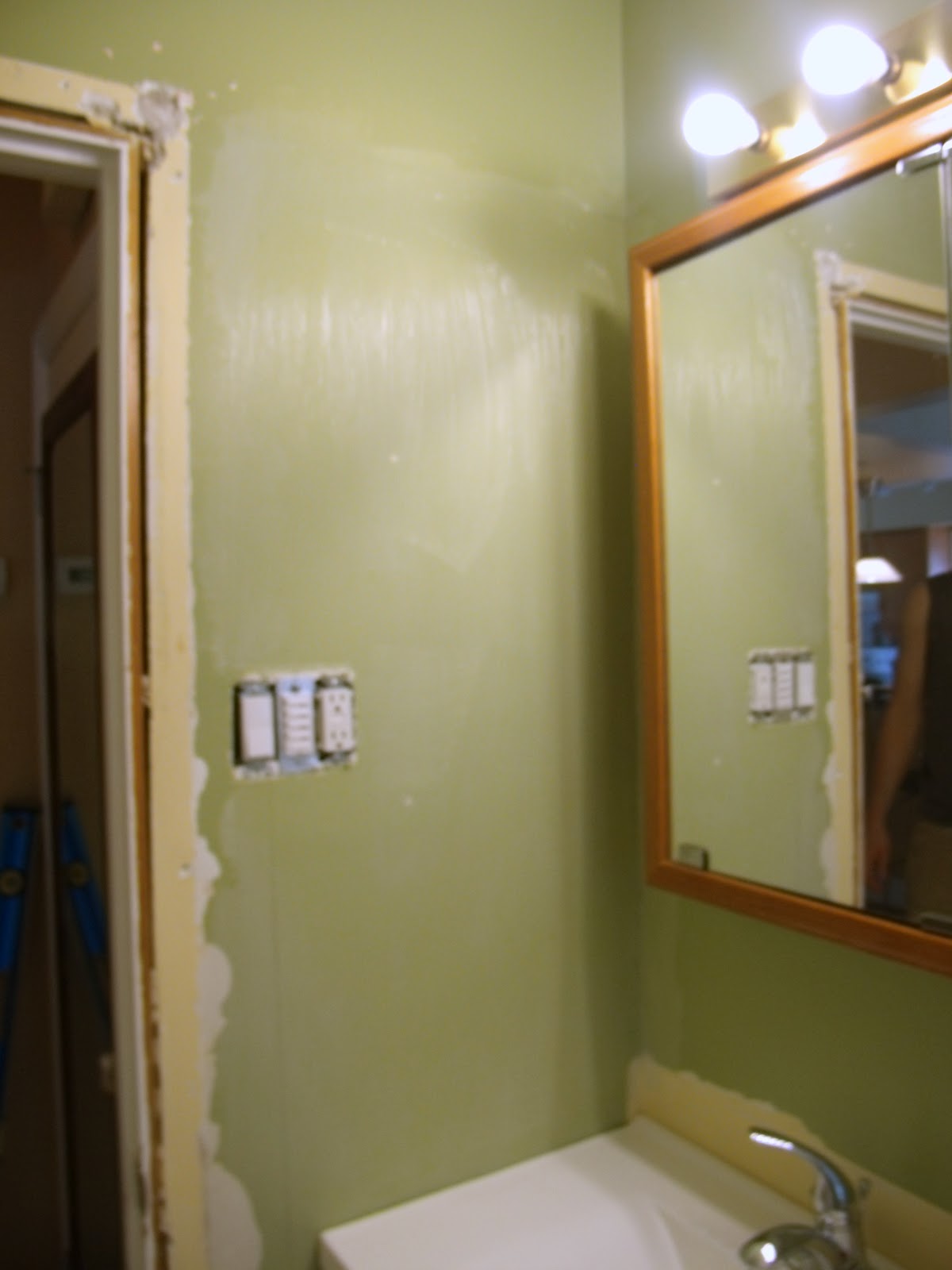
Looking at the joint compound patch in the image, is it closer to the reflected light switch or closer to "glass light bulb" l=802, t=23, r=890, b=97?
"glass light bulb" l=802, t=23, r=890, b=97

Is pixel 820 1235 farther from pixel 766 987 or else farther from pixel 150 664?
pixel 150 664

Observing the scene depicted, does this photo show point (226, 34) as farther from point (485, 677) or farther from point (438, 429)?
point (485, 677)

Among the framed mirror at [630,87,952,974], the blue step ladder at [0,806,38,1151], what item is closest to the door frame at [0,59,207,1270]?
the framed mirror at [630,87,952,974]

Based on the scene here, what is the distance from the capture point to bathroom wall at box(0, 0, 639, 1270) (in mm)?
1019

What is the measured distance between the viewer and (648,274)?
1185 mm

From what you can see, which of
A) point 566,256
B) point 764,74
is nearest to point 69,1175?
point 566,256

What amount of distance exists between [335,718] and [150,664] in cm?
21

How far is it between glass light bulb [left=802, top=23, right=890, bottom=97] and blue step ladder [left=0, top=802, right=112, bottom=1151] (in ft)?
5.62

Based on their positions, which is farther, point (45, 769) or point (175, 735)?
point (45, 769)

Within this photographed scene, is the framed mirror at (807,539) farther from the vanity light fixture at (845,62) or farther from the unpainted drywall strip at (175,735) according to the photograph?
the unpainted drywall strip at (175,735)

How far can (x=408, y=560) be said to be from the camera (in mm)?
1133

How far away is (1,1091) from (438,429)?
1635 mm

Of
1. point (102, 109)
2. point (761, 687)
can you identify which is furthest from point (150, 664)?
point (761, 687)

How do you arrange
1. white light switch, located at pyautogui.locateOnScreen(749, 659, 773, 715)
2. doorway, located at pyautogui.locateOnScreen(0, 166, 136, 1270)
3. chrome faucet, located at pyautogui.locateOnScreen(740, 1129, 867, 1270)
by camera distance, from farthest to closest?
1. doorway, located at pyautogui.locateOnScreen(0, 166, 136, 1270)
2. white light switch, located at pyautogui.locateOnScreen(749, 659, 773, 715)
3. chrome faucet, located at pyautogui.locateOnScreen(740, 1129, 867, 1270)
